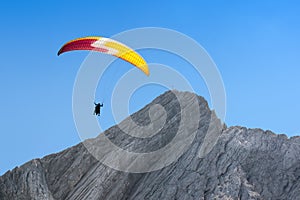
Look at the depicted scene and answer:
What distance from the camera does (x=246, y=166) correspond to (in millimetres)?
38812

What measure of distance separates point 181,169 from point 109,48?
40.1 feet

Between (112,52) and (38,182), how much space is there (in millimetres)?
15693

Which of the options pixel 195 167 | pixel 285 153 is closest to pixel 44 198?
pixel 195 167

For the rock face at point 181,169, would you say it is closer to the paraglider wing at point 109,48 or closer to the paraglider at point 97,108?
the paraglider at point 97,108

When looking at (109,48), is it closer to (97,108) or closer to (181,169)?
(97,108)

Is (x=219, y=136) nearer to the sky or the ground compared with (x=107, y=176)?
nearer to the sky

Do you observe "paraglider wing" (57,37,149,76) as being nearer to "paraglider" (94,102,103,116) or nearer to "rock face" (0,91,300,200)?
"paraglider" (94,102,103,116)

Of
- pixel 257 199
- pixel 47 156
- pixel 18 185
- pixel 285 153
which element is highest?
pixel 285 153

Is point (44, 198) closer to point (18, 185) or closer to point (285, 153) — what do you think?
point (18, 185)

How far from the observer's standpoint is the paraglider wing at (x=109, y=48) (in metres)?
32.7

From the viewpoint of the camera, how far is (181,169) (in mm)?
40500

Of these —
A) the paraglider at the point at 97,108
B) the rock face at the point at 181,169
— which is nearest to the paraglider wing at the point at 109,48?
A: the paraglider at the point at 97,108

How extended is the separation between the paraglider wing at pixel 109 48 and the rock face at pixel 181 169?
1027 centimetres

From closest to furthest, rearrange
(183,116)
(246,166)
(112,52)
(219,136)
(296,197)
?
(112,52) < (296,197) < (246,166) < (219,136) < (183,116)
